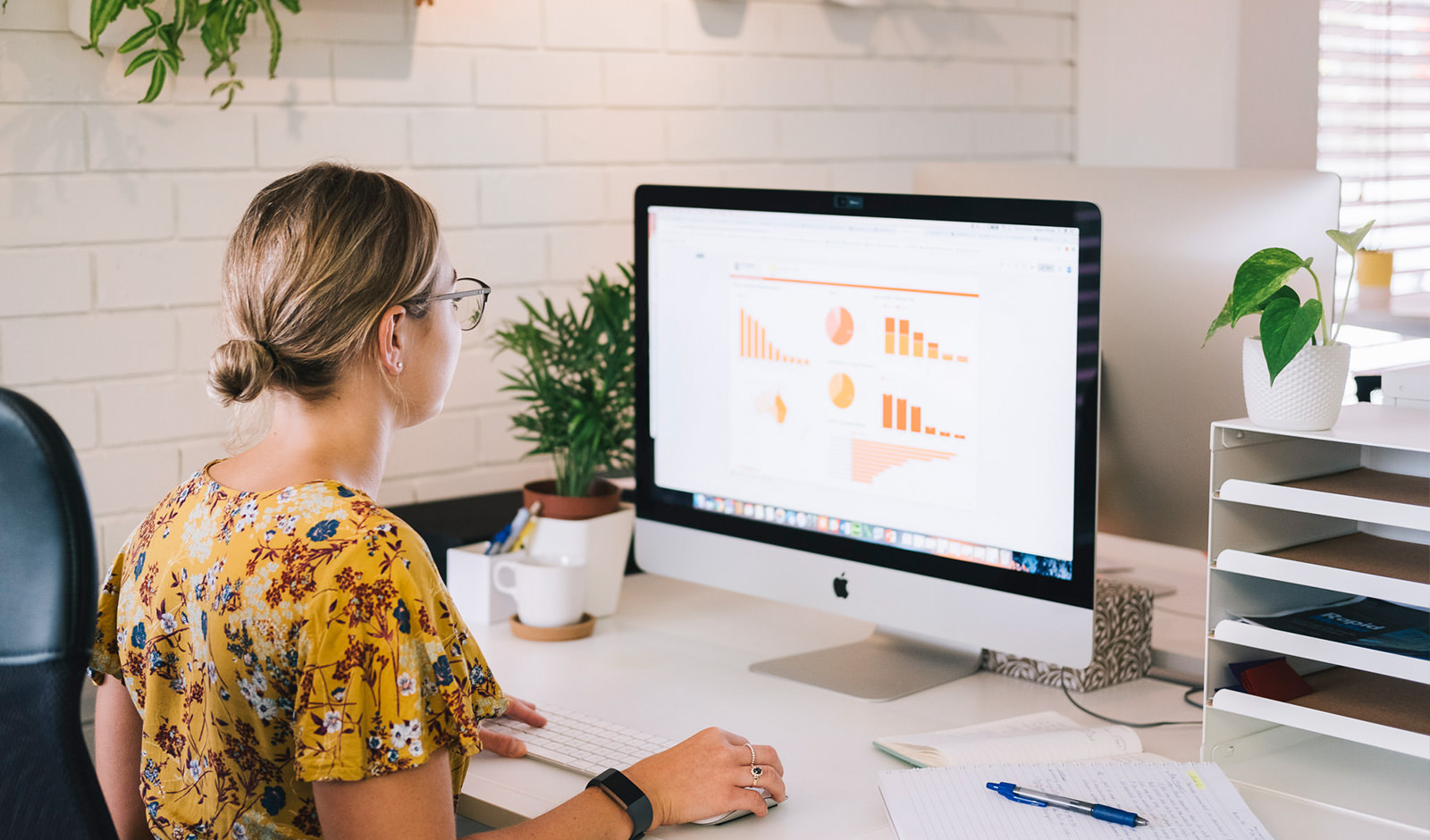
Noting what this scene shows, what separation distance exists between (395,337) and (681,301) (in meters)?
0.50

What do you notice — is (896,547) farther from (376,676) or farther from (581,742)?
(376,676)

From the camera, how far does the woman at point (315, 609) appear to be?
3.09ft

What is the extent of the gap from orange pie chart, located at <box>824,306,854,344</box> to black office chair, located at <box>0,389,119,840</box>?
75 centimetres

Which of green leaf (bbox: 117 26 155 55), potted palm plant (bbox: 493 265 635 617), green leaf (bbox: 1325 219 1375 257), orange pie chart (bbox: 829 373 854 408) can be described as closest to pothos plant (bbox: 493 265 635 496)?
potted palm plant (bbox: 493 265 635 617)

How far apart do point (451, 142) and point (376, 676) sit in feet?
4.44

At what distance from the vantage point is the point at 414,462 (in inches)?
84.2

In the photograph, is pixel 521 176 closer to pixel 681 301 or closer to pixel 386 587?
pixel 681 301

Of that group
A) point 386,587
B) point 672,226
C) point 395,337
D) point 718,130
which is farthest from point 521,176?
point 386,587

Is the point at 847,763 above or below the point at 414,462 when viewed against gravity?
below

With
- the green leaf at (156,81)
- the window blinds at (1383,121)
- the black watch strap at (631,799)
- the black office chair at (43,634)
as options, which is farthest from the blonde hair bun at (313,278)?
the window blinds at (1383,121)

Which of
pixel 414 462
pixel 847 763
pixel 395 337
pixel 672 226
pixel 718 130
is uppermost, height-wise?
pixel 718 130

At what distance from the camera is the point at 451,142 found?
213 cm

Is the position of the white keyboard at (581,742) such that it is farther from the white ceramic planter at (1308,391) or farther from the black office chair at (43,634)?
the white ceramic planter at (1308,391)

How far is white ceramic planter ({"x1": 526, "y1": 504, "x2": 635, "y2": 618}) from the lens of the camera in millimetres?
1674
